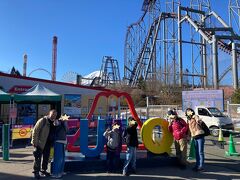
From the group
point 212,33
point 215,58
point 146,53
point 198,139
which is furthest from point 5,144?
point 146,53

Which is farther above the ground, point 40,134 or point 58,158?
point 40,134

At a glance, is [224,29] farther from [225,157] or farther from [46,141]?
[46,141]

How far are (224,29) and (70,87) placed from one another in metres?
18.4

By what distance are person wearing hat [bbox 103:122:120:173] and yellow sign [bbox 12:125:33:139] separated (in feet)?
14.8

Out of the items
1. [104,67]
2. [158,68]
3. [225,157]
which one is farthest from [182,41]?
[104,67]

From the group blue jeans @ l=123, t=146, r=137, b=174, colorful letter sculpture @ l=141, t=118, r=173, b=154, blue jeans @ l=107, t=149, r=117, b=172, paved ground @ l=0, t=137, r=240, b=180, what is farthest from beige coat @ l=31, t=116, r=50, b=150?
colorful letter sculpture @ l=141, t=118, r=173, b=154

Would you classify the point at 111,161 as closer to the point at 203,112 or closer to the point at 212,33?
the point at 203,112

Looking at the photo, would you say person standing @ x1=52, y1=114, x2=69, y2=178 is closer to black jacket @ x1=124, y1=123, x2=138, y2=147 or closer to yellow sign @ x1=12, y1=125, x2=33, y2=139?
black jacket @ x1=124, y1=123, x2=138, y2=147

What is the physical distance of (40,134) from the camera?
823 cm

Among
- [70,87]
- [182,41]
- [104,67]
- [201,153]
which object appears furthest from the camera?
[104,67]

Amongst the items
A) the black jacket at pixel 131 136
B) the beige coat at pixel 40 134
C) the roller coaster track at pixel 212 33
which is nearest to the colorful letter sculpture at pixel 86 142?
the black jacket at pixel 131 136

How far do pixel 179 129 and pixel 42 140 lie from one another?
156 inches

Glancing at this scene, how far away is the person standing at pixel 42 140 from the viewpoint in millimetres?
8176

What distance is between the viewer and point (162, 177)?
829 centimetres
